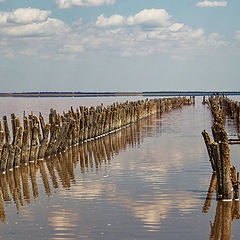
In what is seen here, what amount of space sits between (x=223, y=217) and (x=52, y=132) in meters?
9.31

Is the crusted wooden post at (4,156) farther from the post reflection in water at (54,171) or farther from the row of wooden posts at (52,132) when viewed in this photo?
the post reflection in water at (54,171)

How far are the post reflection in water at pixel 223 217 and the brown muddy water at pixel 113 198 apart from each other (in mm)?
19

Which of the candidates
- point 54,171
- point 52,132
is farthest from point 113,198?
point 52,132

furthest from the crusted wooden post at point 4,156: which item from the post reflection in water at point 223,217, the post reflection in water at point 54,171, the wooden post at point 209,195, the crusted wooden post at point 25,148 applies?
the post reflection in water at point 223,217

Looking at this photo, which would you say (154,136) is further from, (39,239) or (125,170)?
(39,239)

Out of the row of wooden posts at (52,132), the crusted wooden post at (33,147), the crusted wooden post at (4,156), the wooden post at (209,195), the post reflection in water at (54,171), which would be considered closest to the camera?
the wooden post at (209,195)

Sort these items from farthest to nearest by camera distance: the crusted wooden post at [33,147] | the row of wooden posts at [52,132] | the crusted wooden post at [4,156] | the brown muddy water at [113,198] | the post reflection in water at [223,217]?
the crusted wooden post at [33,147] → the row of wooden posts at [52,132] → the crusted wooden post at [4,156] → the brown muddy water at [113,198] → the post reflection in water at [223,217]

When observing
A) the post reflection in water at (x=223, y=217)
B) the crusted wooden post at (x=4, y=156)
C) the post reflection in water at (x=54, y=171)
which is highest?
the crusted wooden post at (x=4, y=156)

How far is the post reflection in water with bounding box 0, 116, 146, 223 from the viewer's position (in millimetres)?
11773

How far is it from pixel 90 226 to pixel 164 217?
1.45 m

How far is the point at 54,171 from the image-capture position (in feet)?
49.1

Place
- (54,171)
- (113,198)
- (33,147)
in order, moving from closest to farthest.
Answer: (113,198)
(54,171)
(33,147)

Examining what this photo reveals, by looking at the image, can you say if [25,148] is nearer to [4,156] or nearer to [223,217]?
[4,156]

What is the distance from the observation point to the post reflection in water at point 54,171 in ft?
38.6
